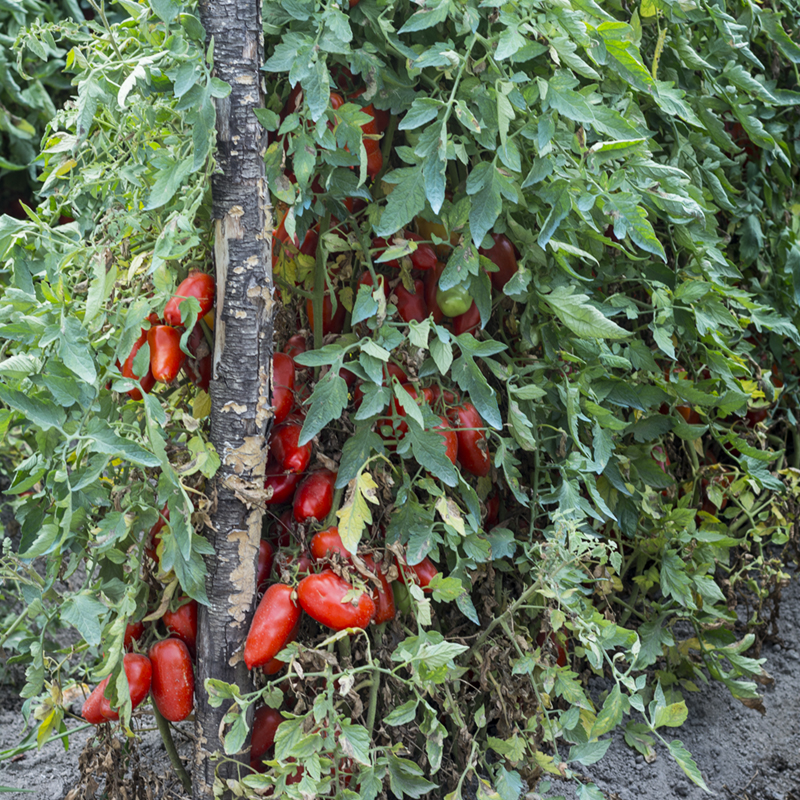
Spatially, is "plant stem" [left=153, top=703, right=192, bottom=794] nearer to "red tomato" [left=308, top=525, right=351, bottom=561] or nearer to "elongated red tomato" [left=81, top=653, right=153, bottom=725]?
"elongated red tomato" [left=81, top=653, right=153, bottom=725]

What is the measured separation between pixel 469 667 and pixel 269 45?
93 cm

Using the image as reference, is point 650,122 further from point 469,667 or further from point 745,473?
point 469,667

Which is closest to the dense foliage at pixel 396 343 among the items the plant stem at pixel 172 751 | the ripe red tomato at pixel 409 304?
the ripe red tomato at pixel 409 304

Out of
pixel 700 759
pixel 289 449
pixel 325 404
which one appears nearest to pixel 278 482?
pixel 289 449

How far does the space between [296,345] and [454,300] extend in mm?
242

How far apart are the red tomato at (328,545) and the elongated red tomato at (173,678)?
0.81 feet

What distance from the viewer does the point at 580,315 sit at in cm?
102

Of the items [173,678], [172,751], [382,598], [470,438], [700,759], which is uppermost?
[470,438]

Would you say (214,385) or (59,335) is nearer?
(59,335)

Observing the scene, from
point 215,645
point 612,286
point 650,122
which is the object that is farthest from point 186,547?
point 650,122

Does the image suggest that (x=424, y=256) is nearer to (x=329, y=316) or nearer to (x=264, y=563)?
(x=329, y=316)

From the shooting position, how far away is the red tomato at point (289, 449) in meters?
1.05

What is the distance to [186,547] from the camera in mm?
916

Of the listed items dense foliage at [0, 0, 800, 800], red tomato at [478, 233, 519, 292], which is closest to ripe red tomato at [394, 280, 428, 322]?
dense foliage at [0, 0, 800, 800]
